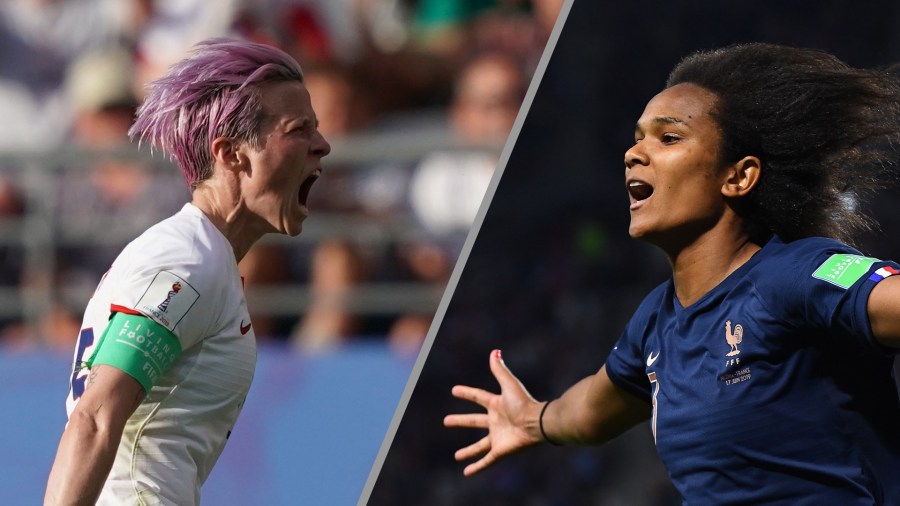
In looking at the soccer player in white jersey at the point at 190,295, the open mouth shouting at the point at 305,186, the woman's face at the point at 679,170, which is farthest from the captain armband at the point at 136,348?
the woman's face at the point at 679,170

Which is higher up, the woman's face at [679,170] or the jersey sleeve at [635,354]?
the woman's face at [679,170]

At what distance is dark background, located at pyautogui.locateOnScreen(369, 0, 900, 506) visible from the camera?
6598 millimetres

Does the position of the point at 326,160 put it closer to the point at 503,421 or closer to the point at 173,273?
the point at 503,421

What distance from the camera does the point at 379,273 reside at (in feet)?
19.4

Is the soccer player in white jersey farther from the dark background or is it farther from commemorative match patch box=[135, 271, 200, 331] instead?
the dark background

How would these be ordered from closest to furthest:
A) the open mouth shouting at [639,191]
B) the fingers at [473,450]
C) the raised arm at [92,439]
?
the raised arm at [92,439] < the open mouth shouting at [639,191] < the fingers at [473,450]

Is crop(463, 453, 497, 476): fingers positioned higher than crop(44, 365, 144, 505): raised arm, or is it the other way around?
crop(44, 365, 144, 505): raised arm

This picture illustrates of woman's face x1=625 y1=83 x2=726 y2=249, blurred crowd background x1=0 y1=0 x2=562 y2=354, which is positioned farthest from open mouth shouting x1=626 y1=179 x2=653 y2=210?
blurred crowd background x1=0 y1=0 x2=562 y2=354

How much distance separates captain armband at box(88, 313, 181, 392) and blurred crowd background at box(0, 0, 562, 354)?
3117 millimetres

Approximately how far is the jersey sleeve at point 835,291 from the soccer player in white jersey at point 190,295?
1042mm

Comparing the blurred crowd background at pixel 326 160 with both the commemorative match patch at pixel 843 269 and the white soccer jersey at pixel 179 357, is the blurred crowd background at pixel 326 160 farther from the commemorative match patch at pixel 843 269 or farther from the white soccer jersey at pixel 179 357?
the commemorative match patch at pixel 843 269

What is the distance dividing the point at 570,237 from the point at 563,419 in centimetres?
347

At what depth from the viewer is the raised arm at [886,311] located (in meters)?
2.32

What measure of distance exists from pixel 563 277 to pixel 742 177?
4.07m
